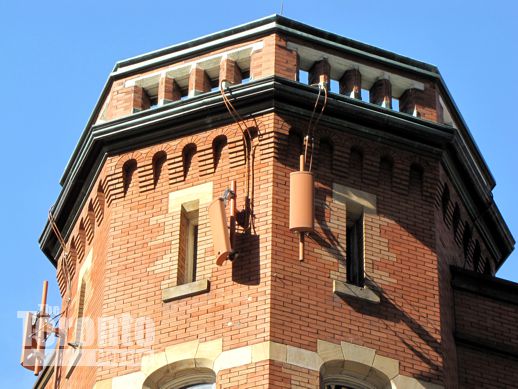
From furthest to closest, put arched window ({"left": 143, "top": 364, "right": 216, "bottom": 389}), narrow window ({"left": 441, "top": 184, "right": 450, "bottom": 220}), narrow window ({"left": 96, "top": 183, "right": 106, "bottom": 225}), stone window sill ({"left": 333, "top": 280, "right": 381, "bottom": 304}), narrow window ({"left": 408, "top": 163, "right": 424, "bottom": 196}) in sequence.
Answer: narrow window ({"left": 96, "top": 183, "right": 106, "bottom": 225}), narrow window ({"left": 441, "top": 184, "right": 450, "bottom": 220}), narrow window ({"left": 408, "top": 163, "right": 424, "bottom": 196}), stone window sill ({"left": 333, "top": 280, "right": 381, "bottom": 304}), arched window ({"left": 143, "top": 364, "right": 216, "bottom": 389})

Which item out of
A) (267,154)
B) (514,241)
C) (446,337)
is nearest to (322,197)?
(267,154)

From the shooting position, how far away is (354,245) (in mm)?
26172

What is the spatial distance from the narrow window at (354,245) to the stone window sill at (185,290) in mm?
2187

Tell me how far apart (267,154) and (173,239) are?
192 centimetres

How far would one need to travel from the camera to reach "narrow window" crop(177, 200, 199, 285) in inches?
1016

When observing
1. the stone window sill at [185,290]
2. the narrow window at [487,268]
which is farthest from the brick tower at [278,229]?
the narrow window at [487,268]

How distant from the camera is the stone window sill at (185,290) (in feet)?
82.4

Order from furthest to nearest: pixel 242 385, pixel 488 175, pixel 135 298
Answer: pixel 488 175 < pixel 135 298 < pixel 242 385

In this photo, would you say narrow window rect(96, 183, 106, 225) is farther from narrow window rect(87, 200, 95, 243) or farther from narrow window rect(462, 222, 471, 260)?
narrow window rect(462, 222, 471, 260)

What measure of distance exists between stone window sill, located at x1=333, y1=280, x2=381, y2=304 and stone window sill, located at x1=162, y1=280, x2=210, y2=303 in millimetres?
1891

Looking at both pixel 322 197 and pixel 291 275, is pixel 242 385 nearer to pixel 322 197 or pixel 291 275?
pixel 291 275

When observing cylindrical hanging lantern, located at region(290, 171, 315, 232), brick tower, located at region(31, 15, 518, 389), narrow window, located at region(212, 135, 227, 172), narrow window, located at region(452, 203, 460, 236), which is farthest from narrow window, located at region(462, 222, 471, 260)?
narrow window, located at region(212, 135, 227, 172)

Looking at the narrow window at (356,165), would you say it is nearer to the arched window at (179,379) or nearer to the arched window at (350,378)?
the arched window at (350,378)

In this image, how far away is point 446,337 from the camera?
25.9m
